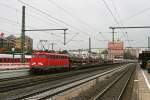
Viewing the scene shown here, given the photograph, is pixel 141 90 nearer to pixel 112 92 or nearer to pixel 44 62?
pixel 112 92

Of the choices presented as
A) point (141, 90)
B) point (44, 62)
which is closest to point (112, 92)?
point (141, 90)

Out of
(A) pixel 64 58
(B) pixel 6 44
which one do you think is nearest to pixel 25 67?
(A) pixel 64 58

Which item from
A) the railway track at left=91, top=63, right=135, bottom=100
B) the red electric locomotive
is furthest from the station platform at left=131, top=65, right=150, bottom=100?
the red electric locomotive

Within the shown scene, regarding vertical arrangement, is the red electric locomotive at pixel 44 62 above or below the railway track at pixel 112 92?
above

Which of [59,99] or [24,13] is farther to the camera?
[24,13]

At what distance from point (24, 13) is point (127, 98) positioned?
29.5m

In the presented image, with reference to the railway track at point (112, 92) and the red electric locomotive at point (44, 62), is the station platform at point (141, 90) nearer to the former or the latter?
the railway track at point (112, 92)

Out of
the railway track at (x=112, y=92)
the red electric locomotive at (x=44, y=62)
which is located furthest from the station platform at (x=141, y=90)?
the red electric locomotive at (x=44, y=62)

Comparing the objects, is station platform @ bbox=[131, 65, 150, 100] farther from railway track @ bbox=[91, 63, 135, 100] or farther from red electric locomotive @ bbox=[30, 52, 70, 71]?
red electric locomotive @ bbox=[30, 52, 70, 71]

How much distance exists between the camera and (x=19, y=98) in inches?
635

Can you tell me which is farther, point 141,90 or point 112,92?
point 141,90

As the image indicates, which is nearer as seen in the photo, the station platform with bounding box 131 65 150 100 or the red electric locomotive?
the station platform with bounding box 131 65 150 100

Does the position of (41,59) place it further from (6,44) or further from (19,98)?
(6,44)

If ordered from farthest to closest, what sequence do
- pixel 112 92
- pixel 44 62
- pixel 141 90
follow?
pixel 44 62, pixel 141 90, pixel 112 92
